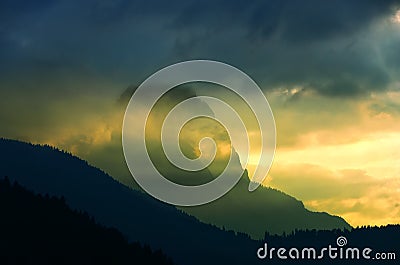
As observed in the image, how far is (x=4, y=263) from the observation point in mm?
196250
